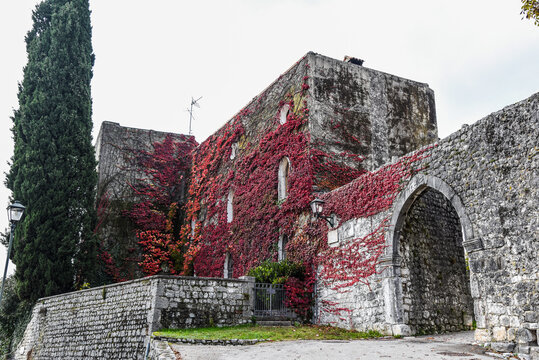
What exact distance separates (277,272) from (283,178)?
4.71m

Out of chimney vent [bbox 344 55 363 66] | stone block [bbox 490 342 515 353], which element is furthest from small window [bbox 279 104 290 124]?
stone block [bbox 490 342 515 353]

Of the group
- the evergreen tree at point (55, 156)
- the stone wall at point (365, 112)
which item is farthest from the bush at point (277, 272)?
the evergreen tree at point (55, 156)

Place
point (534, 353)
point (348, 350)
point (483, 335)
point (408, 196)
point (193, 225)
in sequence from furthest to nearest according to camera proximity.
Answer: point (193, 225) → point (408, 196) → point (483, 335) → point (348, 350) → point (534, 353)

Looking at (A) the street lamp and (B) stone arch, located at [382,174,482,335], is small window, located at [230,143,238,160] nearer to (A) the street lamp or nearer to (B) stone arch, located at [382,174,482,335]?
(A) the street lamp

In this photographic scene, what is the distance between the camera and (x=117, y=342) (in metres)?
13.0

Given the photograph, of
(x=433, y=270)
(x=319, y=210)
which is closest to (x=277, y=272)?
(x=319, y=210)

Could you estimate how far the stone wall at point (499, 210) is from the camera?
834cm

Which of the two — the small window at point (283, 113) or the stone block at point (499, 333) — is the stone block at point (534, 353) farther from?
the small window at point (283, 113)

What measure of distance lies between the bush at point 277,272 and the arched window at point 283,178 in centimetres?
355

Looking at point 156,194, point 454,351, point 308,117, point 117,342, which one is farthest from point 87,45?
point 454,351

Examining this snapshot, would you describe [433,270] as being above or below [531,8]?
below

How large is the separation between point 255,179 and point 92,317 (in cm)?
811

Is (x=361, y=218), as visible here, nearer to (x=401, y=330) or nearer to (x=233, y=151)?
(x=401, y=330)

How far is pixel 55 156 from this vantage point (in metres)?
19.2
